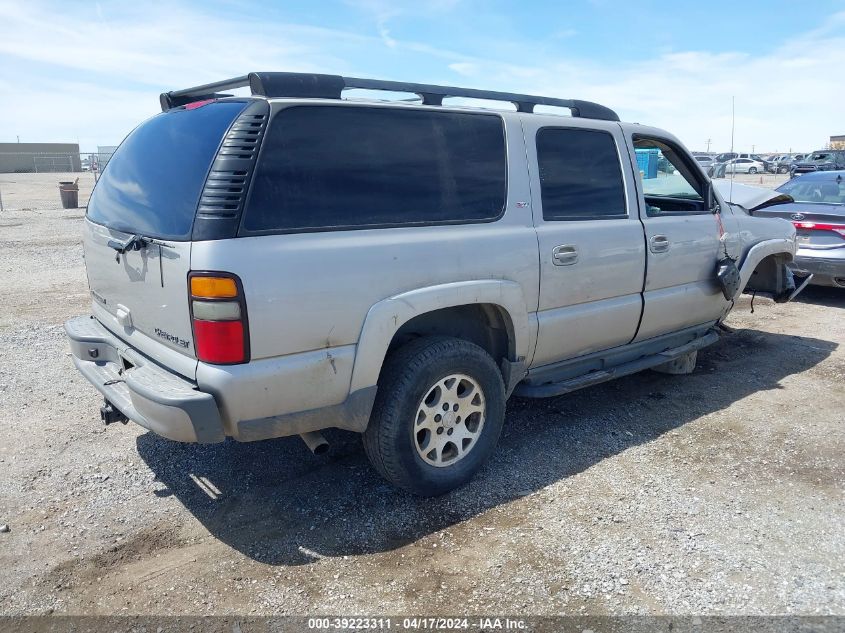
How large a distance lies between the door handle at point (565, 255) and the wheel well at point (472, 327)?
47 centimetres

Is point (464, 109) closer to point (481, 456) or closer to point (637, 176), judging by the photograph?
point (637, 176)

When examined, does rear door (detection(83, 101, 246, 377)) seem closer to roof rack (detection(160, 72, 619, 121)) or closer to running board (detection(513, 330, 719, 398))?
roof rack (detection(160, 72, 619, 121))

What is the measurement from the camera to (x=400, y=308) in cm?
319

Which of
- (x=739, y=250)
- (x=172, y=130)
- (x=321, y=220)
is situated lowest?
(x=739, y=250)

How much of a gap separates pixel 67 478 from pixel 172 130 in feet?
6.69

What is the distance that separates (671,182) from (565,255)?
208 cm

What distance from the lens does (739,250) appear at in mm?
5289

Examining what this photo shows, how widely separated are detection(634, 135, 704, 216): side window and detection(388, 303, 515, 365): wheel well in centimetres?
155

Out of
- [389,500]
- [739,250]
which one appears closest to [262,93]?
[389,500]

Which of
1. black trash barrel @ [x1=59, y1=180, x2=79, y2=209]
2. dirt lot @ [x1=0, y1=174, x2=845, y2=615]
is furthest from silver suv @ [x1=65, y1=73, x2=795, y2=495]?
black trash barrel @ [x1=59, y1=180, x2=79, y2=209]

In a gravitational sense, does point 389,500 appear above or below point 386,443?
below

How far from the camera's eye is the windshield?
840cm

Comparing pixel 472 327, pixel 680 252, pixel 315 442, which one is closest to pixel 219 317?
pixel 315 442

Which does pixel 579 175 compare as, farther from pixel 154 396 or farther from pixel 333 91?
pixel 154 396
